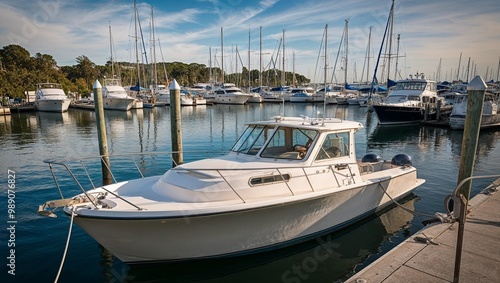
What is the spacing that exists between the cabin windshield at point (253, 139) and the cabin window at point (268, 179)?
3.79 ft

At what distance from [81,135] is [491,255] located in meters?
24.8

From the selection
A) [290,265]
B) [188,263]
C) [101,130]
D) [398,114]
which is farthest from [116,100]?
[290,265]

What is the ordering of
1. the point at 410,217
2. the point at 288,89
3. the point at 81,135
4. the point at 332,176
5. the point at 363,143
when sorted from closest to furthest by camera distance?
the point at 332,176
the point at 410,217
the point at 363,143
the point at 81,135
the point at 288,89

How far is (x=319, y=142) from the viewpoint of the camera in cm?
705

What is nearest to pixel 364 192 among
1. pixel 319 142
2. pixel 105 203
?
pixel 319 142

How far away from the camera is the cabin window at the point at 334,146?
7156 millimetres

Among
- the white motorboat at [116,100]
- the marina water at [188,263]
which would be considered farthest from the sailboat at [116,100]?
the marina water at [188,263]

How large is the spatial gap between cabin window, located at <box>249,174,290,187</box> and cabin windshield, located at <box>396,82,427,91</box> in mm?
28758

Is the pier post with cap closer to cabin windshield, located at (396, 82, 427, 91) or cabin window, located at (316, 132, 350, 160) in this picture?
cabin window, located at (316, 132, 350, 160)

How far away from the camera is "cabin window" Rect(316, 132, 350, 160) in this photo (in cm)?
716

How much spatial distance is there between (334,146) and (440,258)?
312cm

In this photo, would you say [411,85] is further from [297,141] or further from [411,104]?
[297,141]

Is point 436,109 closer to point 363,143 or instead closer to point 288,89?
point 363,143

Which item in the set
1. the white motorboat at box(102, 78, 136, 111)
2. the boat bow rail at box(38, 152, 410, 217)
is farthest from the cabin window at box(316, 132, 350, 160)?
the white motorboat at box(102, 78, 136, 111)
